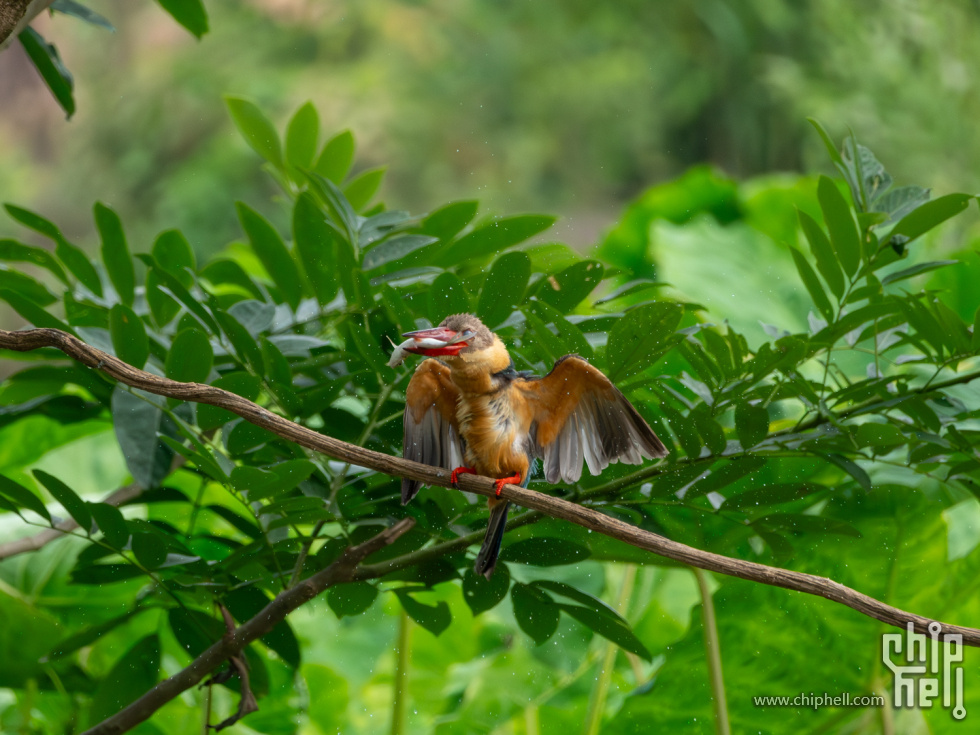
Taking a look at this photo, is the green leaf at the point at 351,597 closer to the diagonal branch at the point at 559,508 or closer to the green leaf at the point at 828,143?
the diagonal branch at the point at 559,508

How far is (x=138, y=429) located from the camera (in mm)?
653

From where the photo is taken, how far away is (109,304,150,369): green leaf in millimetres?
608

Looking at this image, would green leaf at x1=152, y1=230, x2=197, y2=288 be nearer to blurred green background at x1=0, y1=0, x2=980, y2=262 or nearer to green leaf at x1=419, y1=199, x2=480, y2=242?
green leaf at x1=419, y1=199, x2=480, y2=242

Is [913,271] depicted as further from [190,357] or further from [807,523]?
[190,357]

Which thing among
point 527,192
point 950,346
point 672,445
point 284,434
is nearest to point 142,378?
point 284,434

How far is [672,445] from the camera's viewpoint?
2.26ft

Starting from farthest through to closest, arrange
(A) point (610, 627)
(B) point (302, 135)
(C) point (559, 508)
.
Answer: (B) point (302, 135) → (A) point (610, 627) → (C) point (559, 508)

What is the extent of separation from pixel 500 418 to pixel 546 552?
0.47 ft

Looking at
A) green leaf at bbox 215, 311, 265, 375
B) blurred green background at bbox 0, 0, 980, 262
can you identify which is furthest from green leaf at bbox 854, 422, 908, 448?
blurred green background at bbox 0, 0, 980, 262

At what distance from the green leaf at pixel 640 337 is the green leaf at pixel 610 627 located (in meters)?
0.23

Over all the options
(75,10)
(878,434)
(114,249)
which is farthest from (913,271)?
(75,10)

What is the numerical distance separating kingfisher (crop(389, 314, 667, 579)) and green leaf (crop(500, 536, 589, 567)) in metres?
0.07

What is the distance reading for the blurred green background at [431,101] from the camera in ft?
18.6

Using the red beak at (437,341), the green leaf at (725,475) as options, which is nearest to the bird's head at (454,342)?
the red beak at (437,341)
